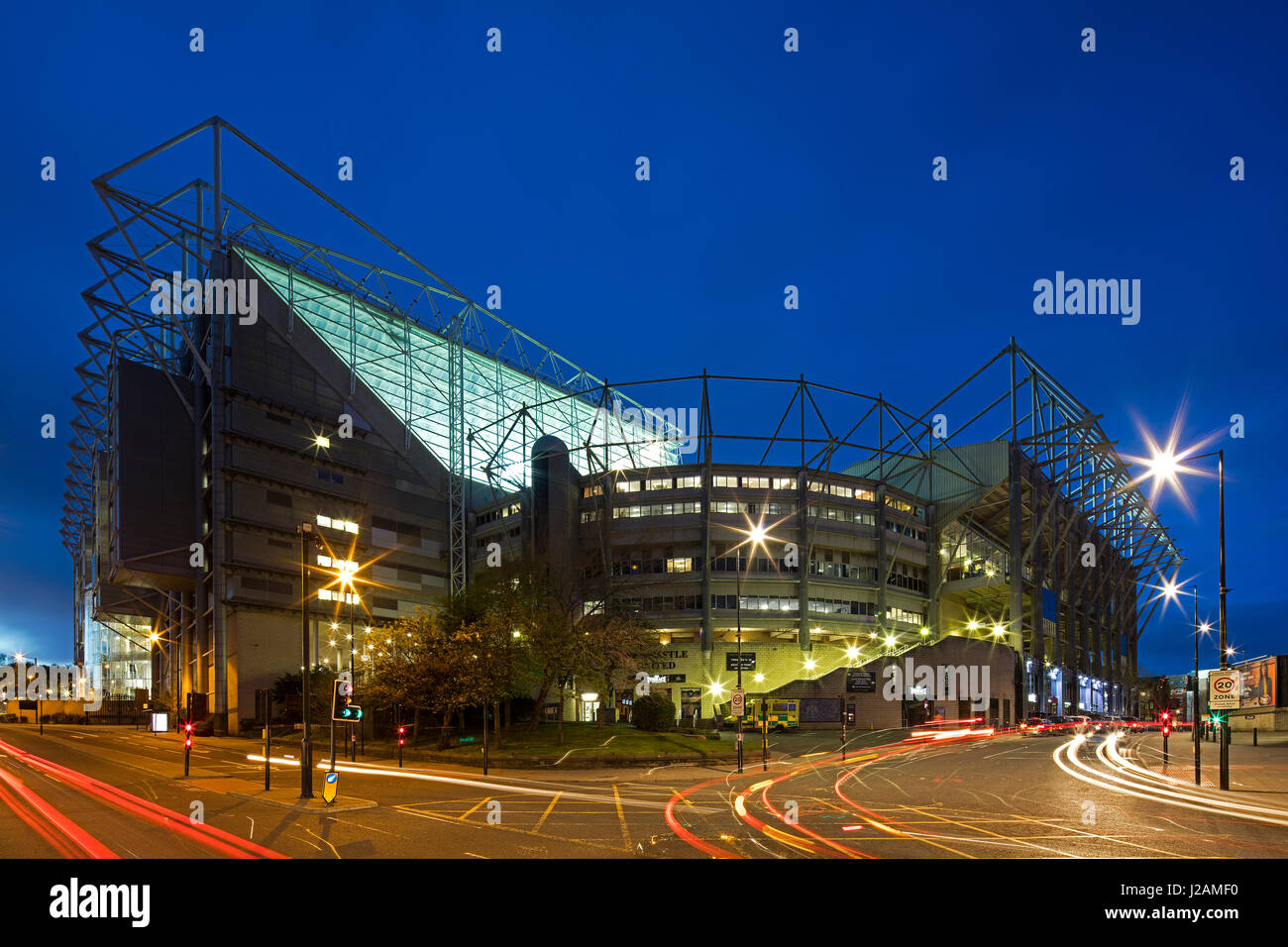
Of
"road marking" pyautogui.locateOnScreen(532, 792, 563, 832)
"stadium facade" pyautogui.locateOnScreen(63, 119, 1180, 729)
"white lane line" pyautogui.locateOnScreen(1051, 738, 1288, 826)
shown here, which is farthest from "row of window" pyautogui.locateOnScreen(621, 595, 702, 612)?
"road marking" pyautogui.locateOnScreen(532, 792, 563, 832)

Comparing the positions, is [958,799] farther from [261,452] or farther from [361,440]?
[361,440]

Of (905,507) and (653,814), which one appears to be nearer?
(653,814)

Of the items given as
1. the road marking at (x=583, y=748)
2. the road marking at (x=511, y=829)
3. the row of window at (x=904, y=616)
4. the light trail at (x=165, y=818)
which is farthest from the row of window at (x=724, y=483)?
the road marking at (x=511, y=829)

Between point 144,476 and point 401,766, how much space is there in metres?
52.7

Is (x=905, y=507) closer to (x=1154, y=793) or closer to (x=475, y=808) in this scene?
(x=1154, y=793)

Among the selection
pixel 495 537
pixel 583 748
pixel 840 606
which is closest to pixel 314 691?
pixel 583 748

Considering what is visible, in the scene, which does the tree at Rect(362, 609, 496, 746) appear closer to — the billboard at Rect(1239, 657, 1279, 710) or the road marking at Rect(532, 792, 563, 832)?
the road marking at Rect(532, 792, 563, 832)

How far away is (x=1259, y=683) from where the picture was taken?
2640 inches

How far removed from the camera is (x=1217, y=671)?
27.8 metres

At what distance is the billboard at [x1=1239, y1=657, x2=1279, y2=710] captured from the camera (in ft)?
210
